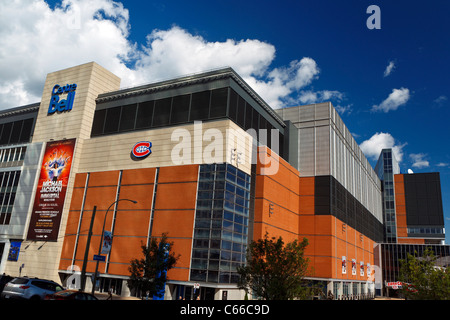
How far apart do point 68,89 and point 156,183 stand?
78.9ft

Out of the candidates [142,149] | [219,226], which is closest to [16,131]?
[142,149]

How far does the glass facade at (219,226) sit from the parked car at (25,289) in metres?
19.7

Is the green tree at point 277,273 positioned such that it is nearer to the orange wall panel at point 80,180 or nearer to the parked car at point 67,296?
the parked car at point 67,296

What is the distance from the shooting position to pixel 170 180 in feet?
152

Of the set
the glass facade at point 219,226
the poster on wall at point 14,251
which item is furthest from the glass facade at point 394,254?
the poster on wall at point 14,251

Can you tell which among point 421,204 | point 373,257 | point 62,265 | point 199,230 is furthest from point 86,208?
point 421,204

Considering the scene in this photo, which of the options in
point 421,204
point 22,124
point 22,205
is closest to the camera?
point 22,205

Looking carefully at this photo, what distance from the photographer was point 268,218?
49.8 metres

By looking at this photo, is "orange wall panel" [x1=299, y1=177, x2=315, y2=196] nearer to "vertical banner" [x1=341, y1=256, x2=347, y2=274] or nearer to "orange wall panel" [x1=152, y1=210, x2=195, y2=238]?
"vertical banner" [x1=341, y1=256, x2=347, y2=274]

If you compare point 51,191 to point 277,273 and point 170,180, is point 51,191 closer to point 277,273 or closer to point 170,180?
point 170,180

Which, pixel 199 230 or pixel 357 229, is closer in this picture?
pixel 199 230

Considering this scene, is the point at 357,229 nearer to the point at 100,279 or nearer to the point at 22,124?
the point at 100,279

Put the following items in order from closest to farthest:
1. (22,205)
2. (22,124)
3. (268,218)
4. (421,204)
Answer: (268,218) → (22,205) → (22,124) → (421,204)

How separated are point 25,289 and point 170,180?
81.9ft
